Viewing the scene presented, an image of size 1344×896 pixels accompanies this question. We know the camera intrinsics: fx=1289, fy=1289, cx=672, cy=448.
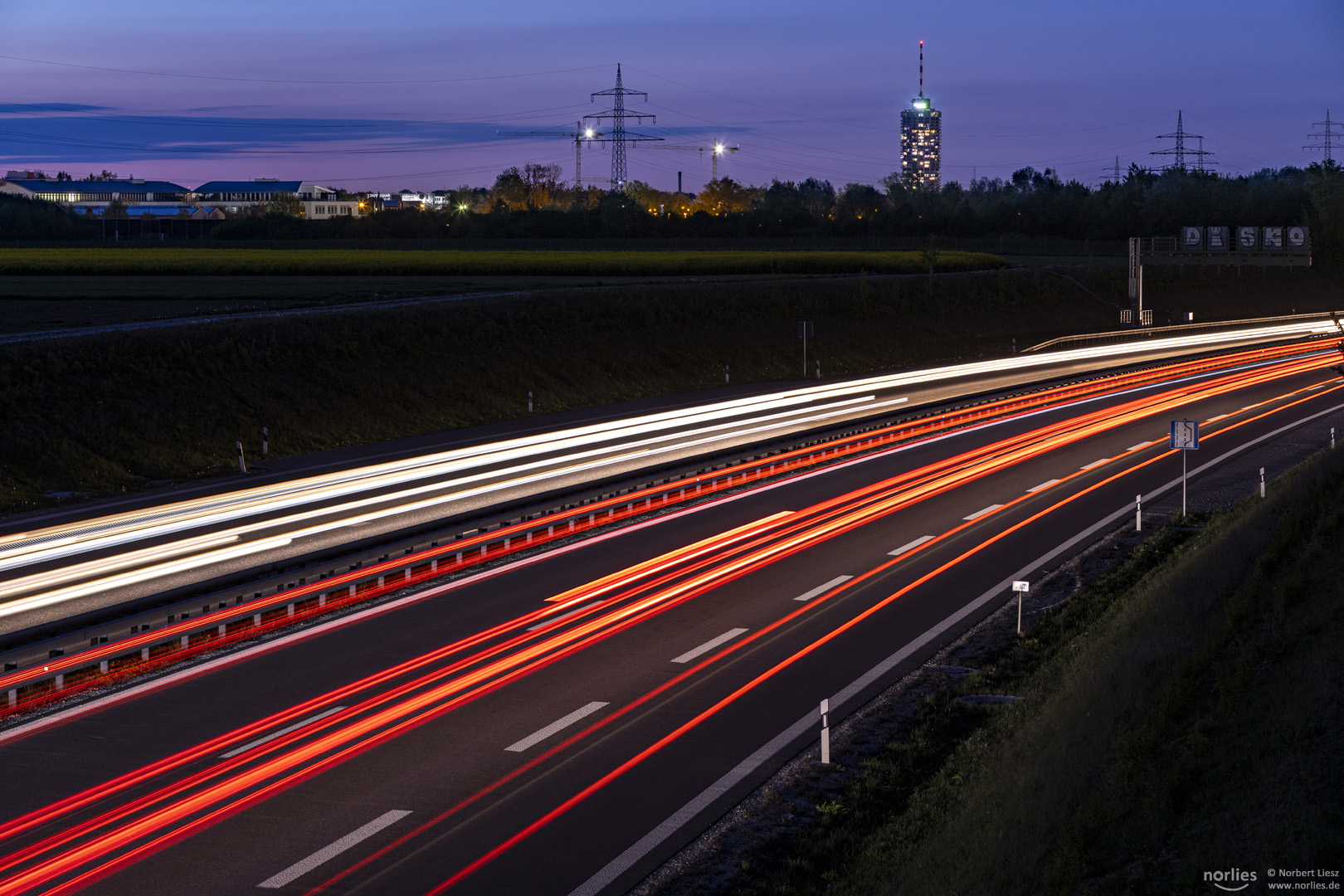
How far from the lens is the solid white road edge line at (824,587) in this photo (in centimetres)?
2055

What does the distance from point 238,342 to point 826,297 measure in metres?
36.7

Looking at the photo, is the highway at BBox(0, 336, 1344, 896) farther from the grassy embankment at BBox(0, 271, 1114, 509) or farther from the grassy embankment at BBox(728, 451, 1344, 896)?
the grassy embankment at BBox(0, 271, 1114, 509)

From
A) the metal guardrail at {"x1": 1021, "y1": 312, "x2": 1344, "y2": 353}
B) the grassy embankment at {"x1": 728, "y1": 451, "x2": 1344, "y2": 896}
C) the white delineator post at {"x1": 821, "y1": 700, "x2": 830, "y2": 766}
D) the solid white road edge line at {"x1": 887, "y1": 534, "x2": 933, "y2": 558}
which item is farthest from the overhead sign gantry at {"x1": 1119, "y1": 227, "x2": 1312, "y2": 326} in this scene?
the white delineator post at {"x1": 821, "y1": 700, "x2": 830, "y2": 766}

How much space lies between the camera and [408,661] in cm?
1698

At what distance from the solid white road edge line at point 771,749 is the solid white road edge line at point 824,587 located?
7.37ft

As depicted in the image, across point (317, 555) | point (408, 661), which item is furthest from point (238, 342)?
point (408, 661)

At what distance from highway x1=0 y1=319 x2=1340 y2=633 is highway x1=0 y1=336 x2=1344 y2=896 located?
0.86 m

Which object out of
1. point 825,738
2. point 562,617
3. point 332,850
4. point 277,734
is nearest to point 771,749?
point 825,738

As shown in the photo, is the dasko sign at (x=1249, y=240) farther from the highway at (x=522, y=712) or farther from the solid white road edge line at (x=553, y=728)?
the solid white road edge line at (x=553, y=728)

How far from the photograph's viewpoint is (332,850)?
11.3m

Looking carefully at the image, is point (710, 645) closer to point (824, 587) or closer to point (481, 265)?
point (824, 587)

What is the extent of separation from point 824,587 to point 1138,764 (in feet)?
33.4

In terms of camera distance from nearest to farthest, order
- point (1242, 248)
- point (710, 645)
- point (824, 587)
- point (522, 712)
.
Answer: point (522, 712)
point (710, 645)
point (824, 587)
point (1242, 248)

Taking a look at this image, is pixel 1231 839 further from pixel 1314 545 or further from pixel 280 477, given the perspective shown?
pixel 280 477
